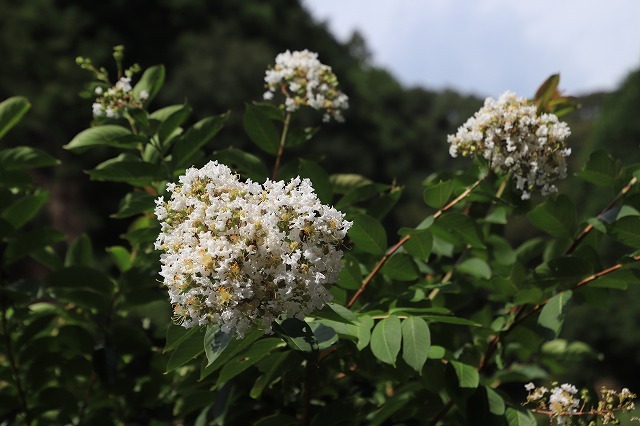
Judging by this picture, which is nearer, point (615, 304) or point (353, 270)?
point (353, 270)

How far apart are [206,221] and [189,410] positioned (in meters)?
1.03

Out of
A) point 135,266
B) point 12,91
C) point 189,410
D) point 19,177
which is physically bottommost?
point 189,410

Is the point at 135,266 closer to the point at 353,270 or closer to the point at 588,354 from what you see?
the point at 353,270

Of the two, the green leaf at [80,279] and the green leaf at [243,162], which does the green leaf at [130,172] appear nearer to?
the green leaf at [243,162]

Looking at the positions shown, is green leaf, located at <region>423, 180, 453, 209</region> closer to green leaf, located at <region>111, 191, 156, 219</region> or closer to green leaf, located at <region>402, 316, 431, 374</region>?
green leaf, located at <region>402, 316, 431, 374</region>

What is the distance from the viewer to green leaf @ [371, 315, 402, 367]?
1.85m

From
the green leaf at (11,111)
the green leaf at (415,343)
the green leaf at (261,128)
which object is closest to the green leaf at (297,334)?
the green leaf at (415,343)

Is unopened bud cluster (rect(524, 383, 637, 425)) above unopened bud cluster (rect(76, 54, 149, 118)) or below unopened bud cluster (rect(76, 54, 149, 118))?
below

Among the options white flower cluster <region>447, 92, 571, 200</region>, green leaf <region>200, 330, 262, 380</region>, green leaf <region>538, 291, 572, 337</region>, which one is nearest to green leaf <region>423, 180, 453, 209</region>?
white flower cluster <region>447, 92, 571, 200</region>

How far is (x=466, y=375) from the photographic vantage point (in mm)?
2082

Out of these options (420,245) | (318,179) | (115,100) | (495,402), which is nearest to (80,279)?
(115,100)

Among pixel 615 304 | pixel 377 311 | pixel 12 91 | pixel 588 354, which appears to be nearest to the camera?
pixel 377 311

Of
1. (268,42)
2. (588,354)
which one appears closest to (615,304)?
(268,42)

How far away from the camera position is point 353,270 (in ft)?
7.06
